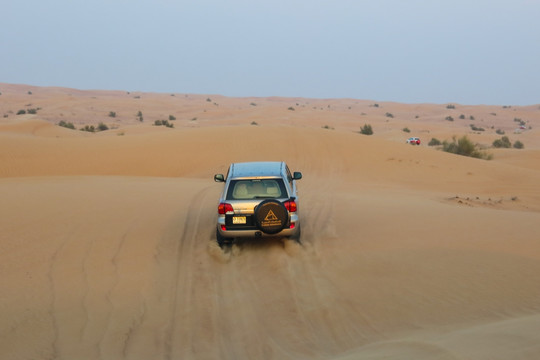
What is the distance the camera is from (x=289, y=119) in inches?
2633

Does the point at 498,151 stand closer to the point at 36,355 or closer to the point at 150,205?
the point at 150,205

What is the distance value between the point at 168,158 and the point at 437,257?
2064cm

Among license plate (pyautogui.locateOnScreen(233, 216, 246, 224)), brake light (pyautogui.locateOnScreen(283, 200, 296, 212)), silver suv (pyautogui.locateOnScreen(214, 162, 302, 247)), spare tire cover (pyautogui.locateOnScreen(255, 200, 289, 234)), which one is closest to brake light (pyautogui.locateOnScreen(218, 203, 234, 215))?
silver suv (pyautogui.locateOnScreen(214, 162, 302, 247))

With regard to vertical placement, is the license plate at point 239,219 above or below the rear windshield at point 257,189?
below

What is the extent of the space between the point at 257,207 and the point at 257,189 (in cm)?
78

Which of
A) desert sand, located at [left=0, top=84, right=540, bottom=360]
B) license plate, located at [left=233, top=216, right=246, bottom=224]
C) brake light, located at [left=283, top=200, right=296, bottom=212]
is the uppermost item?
brake light, located at [left=283, top=200, right=296, bottom=212]

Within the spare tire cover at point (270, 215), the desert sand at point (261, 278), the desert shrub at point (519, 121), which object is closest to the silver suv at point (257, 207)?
the spare tire cover at point (270, 215)

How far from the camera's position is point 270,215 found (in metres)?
9.40

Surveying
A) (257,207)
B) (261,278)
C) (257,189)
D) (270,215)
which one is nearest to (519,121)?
(257,189)

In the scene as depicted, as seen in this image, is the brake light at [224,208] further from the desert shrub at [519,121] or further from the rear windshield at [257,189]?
the desert shrub at [519,121]

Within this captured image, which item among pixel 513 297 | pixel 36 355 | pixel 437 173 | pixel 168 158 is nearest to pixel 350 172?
pixel 437 173

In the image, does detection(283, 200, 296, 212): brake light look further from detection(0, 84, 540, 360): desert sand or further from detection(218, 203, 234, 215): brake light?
detection(218, 203, 234, 215): brake light

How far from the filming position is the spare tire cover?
936 centimetres

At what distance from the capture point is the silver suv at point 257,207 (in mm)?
9398
